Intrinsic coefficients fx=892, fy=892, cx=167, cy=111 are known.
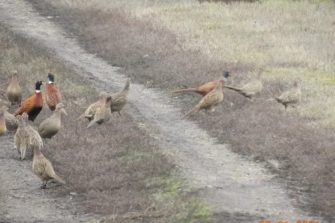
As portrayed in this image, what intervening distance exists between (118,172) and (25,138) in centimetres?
189

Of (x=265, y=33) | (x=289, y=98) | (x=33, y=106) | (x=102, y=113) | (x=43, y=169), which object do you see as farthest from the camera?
(x=265, y=33)

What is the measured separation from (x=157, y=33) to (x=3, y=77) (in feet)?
20.8

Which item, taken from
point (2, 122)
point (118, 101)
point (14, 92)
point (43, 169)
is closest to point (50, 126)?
point (2, 122)

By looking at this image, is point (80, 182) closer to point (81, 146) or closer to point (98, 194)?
point (98, 194)

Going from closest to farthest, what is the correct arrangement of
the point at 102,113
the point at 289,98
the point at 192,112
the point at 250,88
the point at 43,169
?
1. the point at 43,169
2. the point at 102,113
3. the point at 289,98
4. the point at 192,112
5. the point at 250,88

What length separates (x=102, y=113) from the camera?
1706 cm

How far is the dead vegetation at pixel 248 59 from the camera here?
51.0 ft

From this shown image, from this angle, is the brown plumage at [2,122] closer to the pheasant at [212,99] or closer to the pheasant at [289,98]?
the pheasant at [212,99]

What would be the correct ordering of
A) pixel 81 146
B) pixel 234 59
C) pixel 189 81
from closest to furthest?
pixel 81 146 < pixel 189 81 < pixel 234 59

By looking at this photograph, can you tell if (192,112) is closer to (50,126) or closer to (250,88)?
(250,88)

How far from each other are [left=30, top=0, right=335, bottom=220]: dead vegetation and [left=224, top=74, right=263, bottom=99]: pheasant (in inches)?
7.1

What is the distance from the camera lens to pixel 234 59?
23.4 metres

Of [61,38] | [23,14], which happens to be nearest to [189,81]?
[61,38]

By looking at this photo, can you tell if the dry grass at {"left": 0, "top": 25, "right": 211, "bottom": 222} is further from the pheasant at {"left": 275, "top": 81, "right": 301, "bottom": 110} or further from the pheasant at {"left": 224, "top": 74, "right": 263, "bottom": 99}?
the pheasant at {"left": 275, "top": 81, "right": 301, "bottom": 110}
